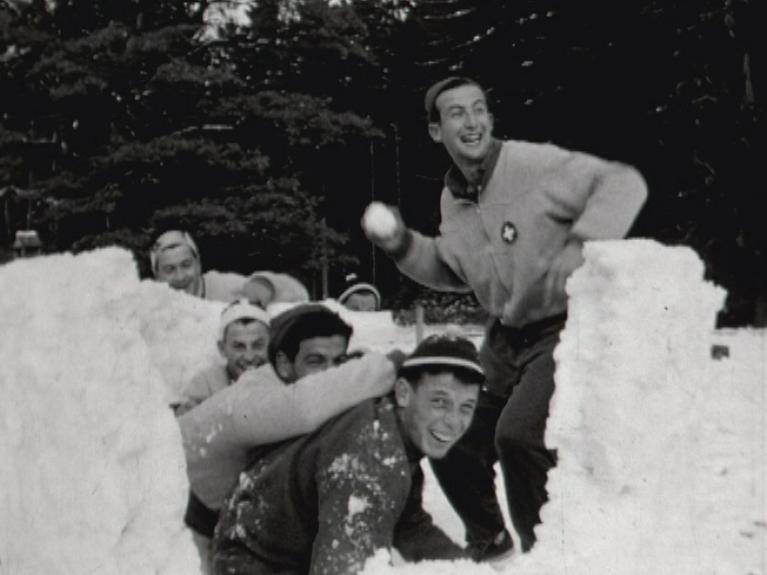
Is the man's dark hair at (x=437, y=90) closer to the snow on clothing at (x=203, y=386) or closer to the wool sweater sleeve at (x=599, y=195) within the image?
the wool sweater sleeve at (x=599, y=195)

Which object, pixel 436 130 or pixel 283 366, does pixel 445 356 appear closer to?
pixel 283 366

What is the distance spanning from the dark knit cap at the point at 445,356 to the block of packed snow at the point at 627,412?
1.49 ft

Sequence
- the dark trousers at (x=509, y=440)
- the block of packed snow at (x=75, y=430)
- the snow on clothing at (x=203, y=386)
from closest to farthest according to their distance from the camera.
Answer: the block of packed snow at (x=75, y=430) < the dark trousers at (x=509, y=440) < the snow on clothing at (x=203, y=386)

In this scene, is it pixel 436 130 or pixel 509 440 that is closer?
pixel 509 440

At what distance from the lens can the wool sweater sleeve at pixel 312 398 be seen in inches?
90.8

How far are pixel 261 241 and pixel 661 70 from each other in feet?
24.7

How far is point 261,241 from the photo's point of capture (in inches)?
506

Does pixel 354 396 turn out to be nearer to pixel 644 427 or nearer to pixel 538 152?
pixel 644 427

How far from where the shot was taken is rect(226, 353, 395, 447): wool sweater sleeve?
7.57 ft

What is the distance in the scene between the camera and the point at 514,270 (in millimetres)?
2930

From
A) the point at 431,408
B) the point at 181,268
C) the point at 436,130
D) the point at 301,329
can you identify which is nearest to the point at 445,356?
the point at 431,408

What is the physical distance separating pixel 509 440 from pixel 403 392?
0.40 m

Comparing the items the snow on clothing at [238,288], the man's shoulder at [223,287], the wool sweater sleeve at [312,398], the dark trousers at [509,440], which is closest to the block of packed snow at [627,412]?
the wool sweater sleeve at [312,398]

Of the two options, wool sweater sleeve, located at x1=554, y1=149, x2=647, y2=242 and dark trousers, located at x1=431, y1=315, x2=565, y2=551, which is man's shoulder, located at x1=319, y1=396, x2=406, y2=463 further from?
wool sweater sleeve, located at x1=554, y1=149, x2=647, y2=242
